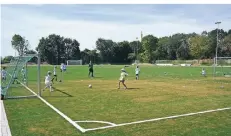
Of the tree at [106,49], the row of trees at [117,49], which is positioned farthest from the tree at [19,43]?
the tree at [106,49]

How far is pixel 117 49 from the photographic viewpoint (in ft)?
419

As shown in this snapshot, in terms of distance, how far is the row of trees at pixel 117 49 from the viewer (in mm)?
119312

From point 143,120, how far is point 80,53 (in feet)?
398

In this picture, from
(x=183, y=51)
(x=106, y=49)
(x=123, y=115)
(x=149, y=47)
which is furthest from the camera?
(x=106, y=49)

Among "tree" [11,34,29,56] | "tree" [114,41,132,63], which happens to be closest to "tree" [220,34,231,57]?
"tree" [114,41,132,63]

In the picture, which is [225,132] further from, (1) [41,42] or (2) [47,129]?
(1) [41,42]

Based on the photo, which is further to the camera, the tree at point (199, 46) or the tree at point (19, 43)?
the tree at point (19, 43)

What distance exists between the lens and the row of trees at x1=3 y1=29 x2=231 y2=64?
391 feet

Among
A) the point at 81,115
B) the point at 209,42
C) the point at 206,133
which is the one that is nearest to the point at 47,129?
the point at 81,115

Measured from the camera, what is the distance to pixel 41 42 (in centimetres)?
12550

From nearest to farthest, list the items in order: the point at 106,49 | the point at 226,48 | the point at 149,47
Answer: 1. the point at 226,48
2. the point at 149,47
3. the point at 106,49

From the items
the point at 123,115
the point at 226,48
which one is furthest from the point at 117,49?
the point at 123,115

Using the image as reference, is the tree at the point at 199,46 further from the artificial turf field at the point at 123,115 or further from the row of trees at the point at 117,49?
the artificial turf field at the point at 123,115

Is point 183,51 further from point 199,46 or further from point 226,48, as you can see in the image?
point 226,48
